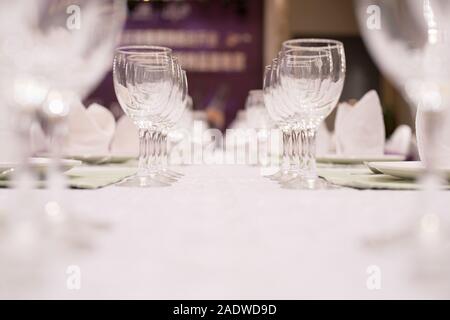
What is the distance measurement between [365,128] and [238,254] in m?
1.52

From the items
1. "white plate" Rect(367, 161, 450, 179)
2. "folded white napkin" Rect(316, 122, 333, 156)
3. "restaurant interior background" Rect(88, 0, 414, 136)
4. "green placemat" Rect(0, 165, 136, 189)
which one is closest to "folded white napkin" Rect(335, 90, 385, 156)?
"folded white napkin" Rect(316, 122, 333, 156)

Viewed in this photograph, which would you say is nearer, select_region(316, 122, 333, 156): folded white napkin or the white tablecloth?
Answer: the white tablecloth

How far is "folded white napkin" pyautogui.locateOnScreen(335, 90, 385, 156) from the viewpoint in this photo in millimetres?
1896

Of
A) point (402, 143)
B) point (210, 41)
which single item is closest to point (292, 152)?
point (402, 143)

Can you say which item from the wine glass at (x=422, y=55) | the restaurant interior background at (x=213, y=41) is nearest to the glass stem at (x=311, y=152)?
the wine glass at (x=422, y=55)

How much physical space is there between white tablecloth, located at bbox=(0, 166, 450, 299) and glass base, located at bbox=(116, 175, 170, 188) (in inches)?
7.7

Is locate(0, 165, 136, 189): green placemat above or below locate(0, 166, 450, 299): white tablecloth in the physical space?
below

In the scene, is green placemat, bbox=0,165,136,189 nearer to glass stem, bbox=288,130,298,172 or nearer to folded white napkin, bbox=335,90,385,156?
glass stem, bbox=288,130,298,172

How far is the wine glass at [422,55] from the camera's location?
595mm

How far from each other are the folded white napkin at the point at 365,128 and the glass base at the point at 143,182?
99 cm

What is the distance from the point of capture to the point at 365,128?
193 cm

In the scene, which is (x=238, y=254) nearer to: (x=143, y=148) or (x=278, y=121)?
(x=143, y=148)

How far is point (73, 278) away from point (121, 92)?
25.4 inches

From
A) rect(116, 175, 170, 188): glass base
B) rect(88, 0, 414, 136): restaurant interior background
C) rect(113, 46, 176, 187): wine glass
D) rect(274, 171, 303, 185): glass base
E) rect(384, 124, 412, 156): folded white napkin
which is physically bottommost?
rect(384, 124, 412, 156): folded white napkin
